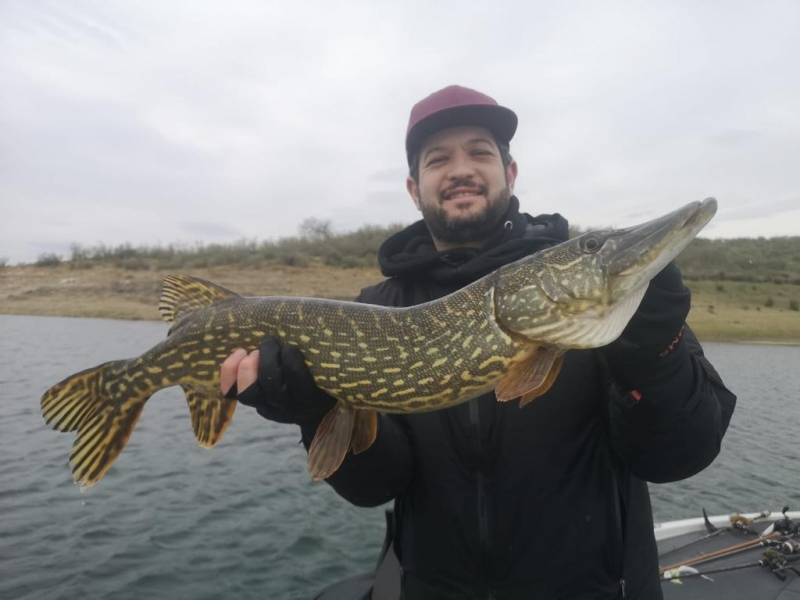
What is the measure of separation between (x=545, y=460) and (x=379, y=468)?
58 centimetres

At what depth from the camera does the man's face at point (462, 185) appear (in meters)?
2.50

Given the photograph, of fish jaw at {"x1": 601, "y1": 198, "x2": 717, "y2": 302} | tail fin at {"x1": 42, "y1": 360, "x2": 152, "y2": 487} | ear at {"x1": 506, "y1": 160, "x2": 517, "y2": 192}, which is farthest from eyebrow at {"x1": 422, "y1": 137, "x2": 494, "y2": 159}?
tail fin at {"x1": 42, "y1": 360, "x2": 152, "y2": 487}

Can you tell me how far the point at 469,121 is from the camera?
8.41 feet

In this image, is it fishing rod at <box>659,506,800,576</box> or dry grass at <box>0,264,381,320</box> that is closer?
fishing rod at <box>659,506,800,576</box>

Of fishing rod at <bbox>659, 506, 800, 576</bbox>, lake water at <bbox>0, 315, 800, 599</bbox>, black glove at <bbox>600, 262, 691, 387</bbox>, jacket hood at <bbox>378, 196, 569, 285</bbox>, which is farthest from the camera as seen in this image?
lake water at <bbox>0, 315, 800, 599</bbox>

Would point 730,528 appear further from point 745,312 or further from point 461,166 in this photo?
point 745,312

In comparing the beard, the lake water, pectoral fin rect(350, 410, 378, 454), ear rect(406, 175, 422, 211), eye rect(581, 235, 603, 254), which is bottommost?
the lake water

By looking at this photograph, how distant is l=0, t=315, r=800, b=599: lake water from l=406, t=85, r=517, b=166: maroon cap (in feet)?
11.2

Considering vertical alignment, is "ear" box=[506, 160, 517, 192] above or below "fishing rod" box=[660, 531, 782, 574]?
above

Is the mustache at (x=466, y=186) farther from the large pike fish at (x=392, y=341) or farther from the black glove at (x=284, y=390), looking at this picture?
the black glove at (x=284, y=390)

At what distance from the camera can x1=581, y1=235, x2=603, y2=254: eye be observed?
1835mm

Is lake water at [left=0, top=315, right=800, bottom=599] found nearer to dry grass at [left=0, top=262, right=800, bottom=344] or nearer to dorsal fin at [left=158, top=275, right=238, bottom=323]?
dorsal fin at [left=158, top=275, right=238, bottom=323]

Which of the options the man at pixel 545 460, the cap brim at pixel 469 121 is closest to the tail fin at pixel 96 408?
the man at pixel 545 460

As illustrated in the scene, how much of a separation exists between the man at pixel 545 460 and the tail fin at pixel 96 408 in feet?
1.80
